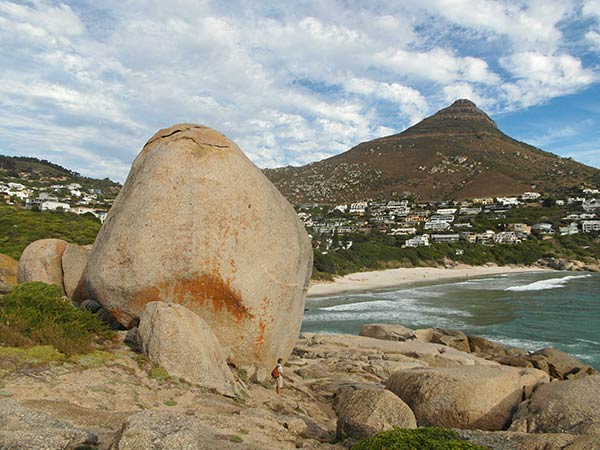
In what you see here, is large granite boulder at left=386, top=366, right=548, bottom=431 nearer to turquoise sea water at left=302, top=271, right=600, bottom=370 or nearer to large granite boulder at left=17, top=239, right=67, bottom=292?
large granite boulder at left=17, top=239, right=67, bottom=292

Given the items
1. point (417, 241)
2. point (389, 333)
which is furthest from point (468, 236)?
point (389, 333)

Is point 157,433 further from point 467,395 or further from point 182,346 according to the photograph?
point 467,395

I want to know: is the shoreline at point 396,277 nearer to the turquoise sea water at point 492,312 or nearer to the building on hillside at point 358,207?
the turquoise sea water at point 492,312

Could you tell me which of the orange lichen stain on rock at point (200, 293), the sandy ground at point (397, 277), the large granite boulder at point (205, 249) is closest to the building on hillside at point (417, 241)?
the sandy ground at point (397, 277)

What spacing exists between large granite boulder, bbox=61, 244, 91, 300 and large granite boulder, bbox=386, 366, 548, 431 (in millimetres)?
8662

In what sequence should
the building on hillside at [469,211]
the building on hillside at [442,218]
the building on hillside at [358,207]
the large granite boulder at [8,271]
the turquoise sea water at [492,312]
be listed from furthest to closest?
the building on hillside at [358,207] → the building on hillside at [469,211] → the building on hillside at [442,218] → the turquoise sea water at [492,312] → the large granite boulder at [8,271]

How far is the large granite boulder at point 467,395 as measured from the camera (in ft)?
28.9

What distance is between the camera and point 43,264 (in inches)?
494

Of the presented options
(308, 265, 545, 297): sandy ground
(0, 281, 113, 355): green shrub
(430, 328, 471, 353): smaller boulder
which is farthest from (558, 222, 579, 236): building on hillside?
(0, 281, 113, 355): green shrub

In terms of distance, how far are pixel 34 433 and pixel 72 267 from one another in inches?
341

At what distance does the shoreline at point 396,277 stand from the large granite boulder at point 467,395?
36249 millimetres

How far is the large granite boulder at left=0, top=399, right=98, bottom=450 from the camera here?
444cm

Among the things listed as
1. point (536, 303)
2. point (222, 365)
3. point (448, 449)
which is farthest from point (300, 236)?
point (536, 303)

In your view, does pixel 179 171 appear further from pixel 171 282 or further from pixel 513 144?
pixel 513 144
